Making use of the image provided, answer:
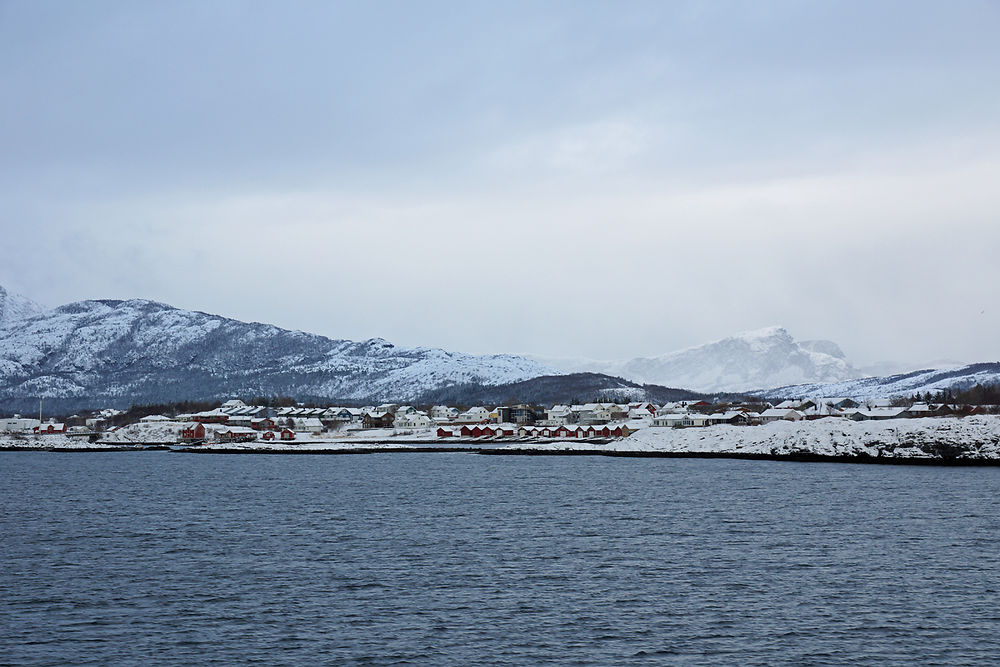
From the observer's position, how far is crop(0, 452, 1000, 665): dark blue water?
31.4 m

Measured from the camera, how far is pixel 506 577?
4250 centimetres

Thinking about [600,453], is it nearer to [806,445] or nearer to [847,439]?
[806,445]

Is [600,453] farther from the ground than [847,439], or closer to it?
closer to it

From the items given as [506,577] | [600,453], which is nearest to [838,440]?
[600,453]

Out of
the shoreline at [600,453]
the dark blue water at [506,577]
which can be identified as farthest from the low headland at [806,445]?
the dark blue water at [506,577]

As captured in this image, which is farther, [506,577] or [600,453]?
[600,453]

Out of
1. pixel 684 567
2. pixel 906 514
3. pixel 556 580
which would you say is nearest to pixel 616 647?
pixel 556 580

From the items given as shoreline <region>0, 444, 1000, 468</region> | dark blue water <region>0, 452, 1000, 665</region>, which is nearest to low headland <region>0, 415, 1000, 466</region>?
shoreline <region>0, 444, 1000, 468</region>

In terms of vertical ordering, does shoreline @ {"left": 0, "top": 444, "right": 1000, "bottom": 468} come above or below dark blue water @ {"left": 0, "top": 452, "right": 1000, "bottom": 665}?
above

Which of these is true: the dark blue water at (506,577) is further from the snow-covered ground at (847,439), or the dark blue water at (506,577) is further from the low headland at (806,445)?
the snow-covered ground at (847,439)

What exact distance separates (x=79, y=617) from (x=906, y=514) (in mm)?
49516

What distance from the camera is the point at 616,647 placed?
3125cm

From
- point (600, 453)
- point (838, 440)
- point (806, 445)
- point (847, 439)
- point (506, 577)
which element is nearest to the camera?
point (506, 577)

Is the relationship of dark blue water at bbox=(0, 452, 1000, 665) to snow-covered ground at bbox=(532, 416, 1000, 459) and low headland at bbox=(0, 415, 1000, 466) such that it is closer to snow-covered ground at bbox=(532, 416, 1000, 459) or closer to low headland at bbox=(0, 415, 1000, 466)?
low headland at bbox=(0, 415, 1000, 466)
